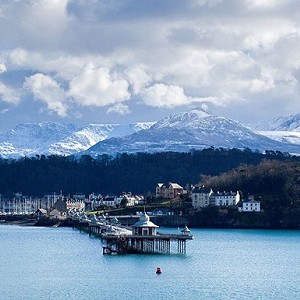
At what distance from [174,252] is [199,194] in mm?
59672

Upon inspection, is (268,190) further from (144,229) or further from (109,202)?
(144,229)

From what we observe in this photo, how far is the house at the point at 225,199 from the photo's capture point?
13725 centimetres

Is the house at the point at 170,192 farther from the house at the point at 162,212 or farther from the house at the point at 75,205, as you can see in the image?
the house at the point at 162,212

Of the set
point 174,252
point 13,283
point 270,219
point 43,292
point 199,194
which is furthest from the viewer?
point 199,194

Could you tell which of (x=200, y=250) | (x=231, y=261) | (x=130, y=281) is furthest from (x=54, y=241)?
(x=130, y=281)

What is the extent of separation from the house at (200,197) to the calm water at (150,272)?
43.7 metres

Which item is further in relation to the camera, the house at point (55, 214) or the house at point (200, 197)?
the house at point (55, 214)

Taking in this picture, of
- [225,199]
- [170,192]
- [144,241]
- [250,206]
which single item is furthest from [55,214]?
[144,241]

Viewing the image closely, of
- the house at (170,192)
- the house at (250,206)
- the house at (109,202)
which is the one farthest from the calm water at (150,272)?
the house at (109,202)

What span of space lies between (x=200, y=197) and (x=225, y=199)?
357 centimetres

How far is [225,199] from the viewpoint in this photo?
139m

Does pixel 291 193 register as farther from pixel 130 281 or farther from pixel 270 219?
pixel 130 281

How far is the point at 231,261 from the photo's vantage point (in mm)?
73375

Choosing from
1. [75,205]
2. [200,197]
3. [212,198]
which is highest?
[200,197]
